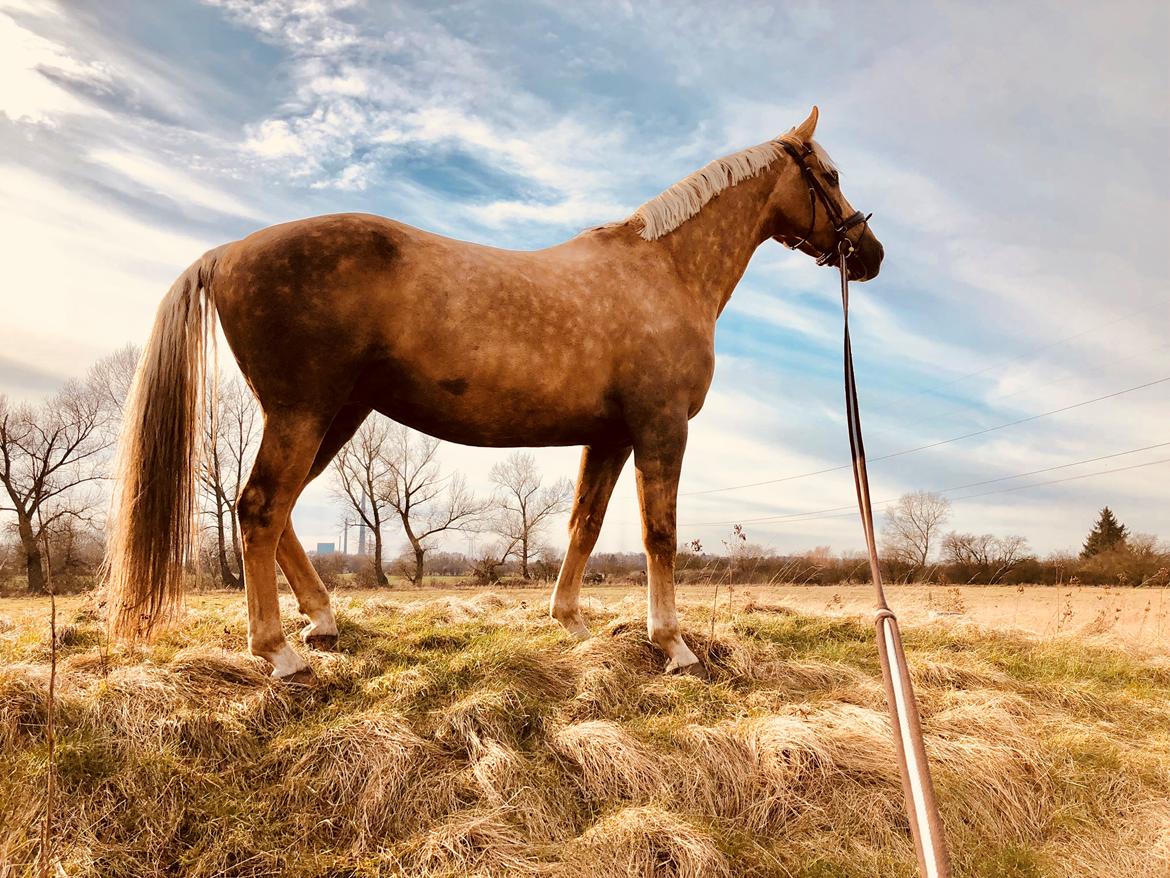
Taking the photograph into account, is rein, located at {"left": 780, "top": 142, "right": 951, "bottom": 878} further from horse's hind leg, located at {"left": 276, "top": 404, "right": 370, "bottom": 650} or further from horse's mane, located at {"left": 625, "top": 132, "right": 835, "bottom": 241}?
horse's hind leg, located at {"left": 276, "top": 404, "right": 370, "bottom": 650}

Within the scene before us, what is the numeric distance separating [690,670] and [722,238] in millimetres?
2928

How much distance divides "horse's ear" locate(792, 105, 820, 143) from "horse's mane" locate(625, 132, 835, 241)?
112 millimetres

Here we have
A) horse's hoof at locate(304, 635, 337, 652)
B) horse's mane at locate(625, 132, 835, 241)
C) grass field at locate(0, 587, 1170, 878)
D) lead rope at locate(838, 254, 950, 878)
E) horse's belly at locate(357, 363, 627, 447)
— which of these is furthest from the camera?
horse's mane at locate(625, 132, 835, 241)

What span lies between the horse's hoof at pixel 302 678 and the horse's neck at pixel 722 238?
335cm

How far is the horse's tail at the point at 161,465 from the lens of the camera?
3383 mm

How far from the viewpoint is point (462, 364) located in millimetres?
3582

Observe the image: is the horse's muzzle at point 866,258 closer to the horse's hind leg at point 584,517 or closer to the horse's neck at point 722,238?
the horse's neck at point 722,238

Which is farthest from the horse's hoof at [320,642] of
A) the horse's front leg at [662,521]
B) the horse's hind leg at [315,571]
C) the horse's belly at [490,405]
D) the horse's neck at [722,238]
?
the horse's neck at [722,238]

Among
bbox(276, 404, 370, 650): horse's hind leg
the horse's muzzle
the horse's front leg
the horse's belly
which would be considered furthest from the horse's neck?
bbox(276, 404, 370, 650): horse's hind leg

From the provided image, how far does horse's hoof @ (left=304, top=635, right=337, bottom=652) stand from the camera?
4141mm

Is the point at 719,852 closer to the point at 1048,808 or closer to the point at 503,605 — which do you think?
the point at 1048,808

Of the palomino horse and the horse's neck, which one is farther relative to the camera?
the horse's neck

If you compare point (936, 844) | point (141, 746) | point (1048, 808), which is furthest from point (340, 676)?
point (1048, 808)

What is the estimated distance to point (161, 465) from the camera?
3494 mm
